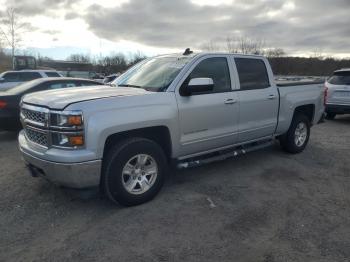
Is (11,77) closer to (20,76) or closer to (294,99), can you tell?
(20,76)

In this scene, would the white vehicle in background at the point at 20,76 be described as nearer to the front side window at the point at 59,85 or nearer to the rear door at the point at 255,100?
the front side window at the point at 59,85

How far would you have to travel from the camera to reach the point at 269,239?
3.54 metres

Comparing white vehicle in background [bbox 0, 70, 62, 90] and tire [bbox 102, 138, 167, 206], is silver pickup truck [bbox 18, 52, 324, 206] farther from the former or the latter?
white vehicle in background [bbox 0, 70, 62, 90]

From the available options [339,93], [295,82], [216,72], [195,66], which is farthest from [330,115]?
[195,66]

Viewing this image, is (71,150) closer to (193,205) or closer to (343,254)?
(193,205)

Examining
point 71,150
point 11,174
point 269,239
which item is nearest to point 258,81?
point 269,239

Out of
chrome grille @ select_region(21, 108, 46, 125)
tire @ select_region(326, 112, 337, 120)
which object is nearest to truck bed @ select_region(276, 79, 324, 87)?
chrome grille @ select_region(21, 108, 46, 125)

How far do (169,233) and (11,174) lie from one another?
3102mm

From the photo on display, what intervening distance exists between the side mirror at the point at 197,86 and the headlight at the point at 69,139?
1.56 m

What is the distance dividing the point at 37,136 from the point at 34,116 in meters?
0.24

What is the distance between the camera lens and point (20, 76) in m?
14.9

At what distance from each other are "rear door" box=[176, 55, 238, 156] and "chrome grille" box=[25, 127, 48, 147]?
1.70 meters

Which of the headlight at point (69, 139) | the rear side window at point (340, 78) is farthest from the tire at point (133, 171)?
the rear side window at point (340, 78)

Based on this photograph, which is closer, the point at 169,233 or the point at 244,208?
the point at 169,233
